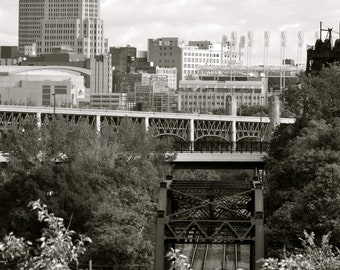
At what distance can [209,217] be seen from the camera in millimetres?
45188

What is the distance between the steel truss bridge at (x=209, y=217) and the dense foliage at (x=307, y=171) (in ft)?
7.04

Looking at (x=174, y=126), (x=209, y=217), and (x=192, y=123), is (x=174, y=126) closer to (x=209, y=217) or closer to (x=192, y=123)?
(x=192, y=123)

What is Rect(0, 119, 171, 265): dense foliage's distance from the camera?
6031 cm

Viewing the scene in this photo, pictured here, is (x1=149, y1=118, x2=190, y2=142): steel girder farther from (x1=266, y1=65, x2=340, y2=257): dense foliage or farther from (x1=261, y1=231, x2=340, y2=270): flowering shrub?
(x1=261, y1=231, x2=340, y2=270): flowering shrub

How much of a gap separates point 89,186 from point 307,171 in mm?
10092

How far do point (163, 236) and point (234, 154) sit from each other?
220 ft

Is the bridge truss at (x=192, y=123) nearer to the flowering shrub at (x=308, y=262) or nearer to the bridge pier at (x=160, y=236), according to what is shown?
the bridge pier at (x=160, y=236)

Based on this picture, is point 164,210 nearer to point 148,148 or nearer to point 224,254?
point 224,254

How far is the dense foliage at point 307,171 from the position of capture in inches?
2067

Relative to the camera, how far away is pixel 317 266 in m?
28.6

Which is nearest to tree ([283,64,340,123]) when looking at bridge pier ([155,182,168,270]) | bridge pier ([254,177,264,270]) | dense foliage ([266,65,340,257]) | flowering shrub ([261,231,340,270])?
dense foliage ([266,65,340,257])

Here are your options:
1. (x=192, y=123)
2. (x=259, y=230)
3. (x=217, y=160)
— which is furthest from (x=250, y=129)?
(x=259, y=230)

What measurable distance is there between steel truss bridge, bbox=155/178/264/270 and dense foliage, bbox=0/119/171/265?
20.7 feet

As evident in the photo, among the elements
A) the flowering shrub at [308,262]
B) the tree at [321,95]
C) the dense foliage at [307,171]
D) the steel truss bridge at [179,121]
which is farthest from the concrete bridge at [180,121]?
the flowering shrub at [308,262]
